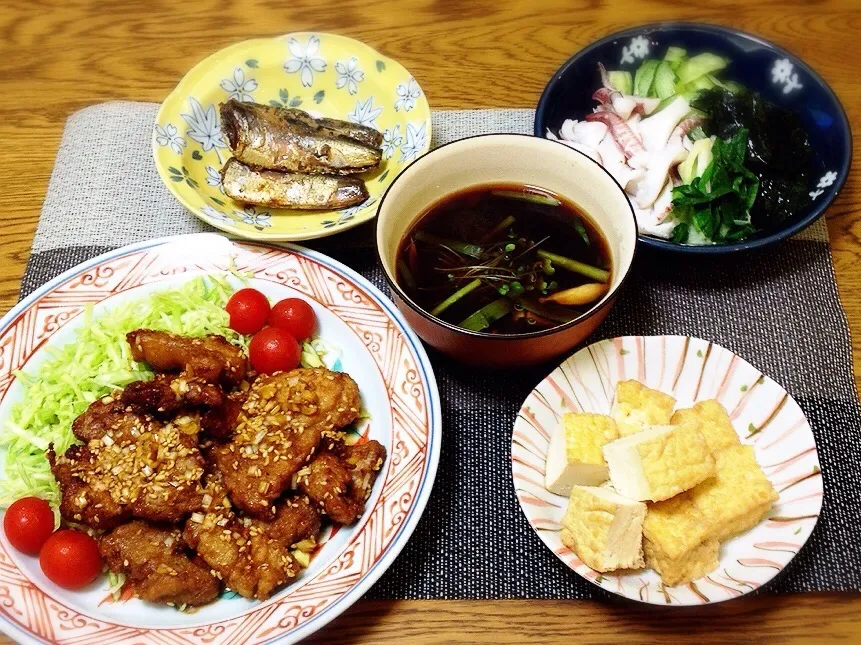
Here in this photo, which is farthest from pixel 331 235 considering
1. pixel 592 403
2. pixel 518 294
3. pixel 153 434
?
pixel 592 403

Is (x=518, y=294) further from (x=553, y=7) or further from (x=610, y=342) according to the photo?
(x=553, y=7)

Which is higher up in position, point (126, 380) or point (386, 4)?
point (386, 4)

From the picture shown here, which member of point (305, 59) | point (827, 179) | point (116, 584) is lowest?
point (116, 584)

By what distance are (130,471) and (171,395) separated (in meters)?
0.20

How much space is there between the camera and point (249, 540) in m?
1.61

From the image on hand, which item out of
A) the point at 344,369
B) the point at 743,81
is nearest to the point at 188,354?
the point at 344,369

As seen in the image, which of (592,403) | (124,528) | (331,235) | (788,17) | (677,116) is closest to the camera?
(124,528)

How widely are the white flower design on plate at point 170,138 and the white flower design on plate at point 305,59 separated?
47cm

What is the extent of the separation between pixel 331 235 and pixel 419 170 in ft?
1.41

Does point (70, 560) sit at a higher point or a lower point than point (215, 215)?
lower

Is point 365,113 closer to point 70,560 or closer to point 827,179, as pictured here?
point 827,179

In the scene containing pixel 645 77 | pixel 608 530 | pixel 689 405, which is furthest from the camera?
pixel 645 77

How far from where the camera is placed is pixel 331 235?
2131mm

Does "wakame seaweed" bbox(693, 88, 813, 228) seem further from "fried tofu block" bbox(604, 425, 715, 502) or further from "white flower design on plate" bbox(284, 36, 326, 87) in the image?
"white flower design on plate" bbox(284, 36, 326, 87)
